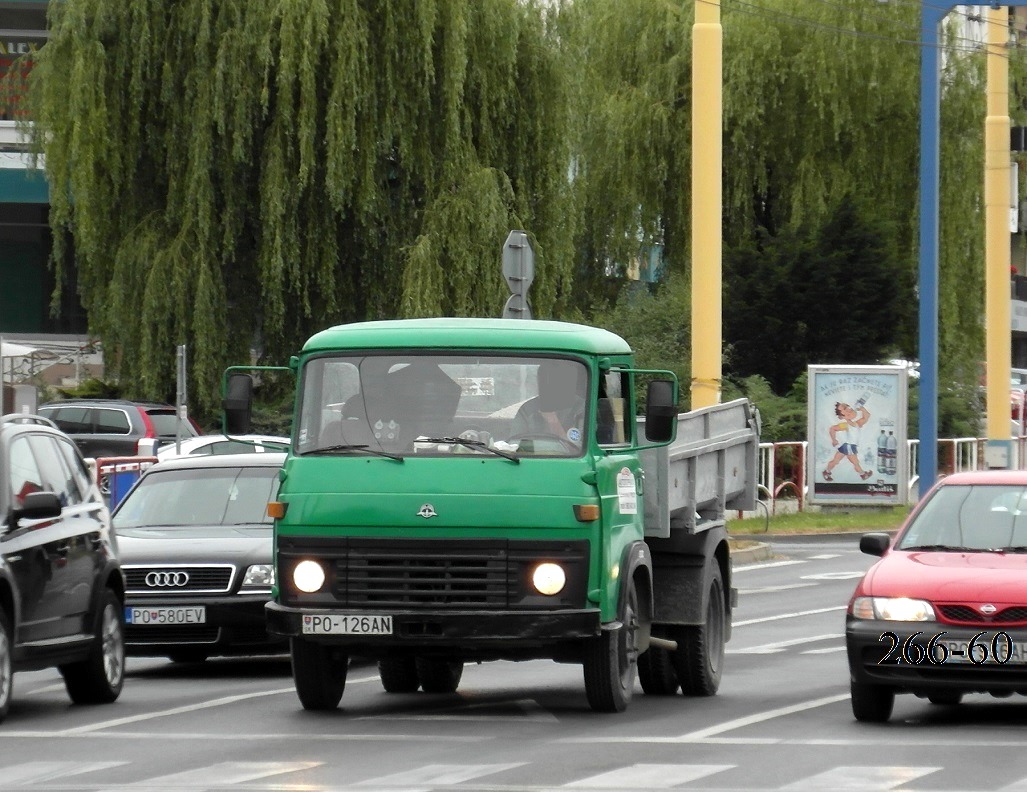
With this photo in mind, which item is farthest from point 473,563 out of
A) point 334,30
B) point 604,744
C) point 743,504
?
point 334,30

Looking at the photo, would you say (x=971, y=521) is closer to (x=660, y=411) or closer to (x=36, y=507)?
(x=660, y=411)

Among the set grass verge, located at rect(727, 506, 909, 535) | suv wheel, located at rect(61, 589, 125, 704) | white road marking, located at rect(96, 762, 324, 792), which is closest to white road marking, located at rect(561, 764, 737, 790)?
white road marking, located at rect(96, 762, 324, 792)

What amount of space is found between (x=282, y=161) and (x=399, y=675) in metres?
21.2

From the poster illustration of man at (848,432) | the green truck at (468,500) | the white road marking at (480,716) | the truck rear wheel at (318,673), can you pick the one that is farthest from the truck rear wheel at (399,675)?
the poster illustration of man at (848,432)

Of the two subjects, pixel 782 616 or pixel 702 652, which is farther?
pixel 782 616

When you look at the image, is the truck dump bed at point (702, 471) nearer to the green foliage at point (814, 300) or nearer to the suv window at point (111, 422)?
the suv window at point (111, 422)

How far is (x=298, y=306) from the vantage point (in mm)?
35844

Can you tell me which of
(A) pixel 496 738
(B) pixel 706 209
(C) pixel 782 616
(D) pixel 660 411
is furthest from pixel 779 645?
(B) pixel 706 209

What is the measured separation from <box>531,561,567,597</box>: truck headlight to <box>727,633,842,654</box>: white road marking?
595 centimetres

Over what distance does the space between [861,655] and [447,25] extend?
2456cm

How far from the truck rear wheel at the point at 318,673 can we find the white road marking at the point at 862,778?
3.42 meters

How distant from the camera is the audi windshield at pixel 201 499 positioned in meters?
16.6

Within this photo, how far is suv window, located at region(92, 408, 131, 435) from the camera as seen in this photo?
37.0m

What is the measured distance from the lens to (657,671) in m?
14.3
